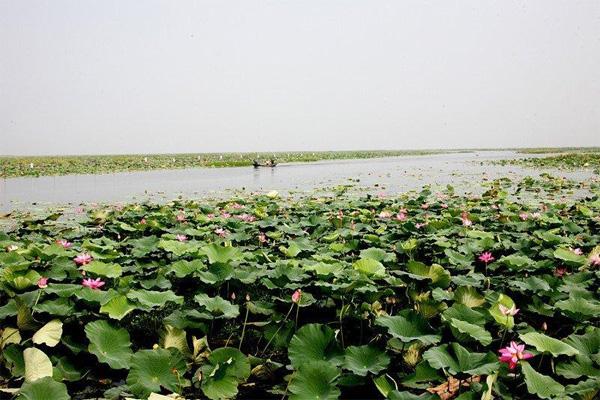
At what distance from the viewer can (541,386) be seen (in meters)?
1.55

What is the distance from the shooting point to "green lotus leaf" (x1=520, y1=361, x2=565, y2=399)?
1.52 m

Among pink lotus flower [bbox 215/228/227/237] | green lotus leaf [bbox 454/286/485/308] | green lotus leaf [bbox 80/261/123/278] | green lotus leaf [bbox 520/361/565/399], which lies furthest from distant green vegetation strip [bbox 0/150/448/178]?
green lotus leaf [bbox 520/361/565/399]

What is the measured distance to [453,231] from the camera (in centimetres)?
427

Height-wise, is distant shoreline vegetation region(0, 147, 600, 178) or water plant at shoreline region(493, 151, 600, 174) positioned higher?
distant shoreline vegetation region(0, 147, 600, 178)

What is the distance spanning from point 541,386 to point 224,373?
1204mm

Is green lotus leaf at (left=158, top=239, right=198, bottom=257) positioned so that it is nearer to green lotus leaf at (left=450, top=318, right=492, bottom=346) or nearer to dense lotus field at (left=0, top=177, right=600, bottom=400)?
dense lotus field at (left=0, top=177, right=600, bottom=400)

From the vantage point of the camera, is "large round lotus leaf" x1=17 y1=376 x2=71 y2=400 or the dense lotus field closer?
"large round lotus leaf" x1=17 y1=376 x2=71 y2=400

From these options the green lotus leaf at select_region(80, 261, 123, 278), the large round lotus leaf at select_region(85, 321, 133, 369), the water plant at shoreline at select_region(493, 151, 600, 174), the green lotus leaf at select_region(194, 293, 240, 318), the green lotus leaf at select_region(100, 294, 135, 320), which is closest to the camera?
the large round lotus leaf at select_region(85, 321, 133, 369)

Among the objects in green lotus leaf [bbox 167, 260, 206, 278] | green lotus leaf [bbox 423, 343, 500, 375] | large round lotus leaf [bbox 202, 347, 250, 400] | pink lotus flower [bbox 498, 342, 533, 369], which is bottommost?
large round lotus leaf [bbox 202, 347, 250, 400]

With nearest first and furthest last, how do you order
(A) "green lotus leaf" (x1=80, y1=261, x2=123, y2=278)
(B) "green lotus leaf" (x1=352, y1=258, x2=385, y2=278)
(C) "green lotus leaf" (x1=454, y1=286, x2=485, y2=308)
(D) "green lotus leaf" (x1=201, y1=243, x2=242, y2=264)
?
(C) "green lotus leaf" (x1=454, y1=286, x2=485, y2=308)
(B) "green lotus leaf" (x1=352, y1=258, x2=385, y2=278)
(A) "green lotus leaf" (x1=80, y1=261, x2=123, y2=278)
(D) "green lotus leaf" (x1=201, y1=243, x2=242, y2=264)

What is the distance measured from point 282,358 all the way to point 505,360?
1.08 metres

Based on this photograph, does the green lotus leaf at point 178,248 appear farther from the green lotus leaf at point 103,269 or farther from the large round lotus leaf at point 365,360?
the large round lotus leaf at point 365,360

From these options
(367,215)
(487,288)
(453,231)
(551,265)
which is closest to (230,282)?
(487,288)

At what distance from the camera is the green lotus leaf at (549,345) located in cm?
168
